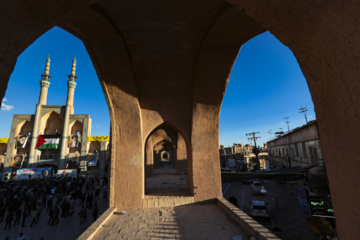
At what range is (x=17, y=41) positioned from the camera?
187 centimetres

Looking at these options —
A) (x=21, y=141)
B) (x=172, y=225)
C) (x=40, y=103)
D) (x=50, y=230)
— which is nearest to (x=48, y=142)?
(x=21, y=141)

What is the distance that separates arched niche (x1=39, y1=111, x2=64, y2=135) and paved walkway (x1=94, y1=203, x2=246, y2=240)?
28323 millimetres

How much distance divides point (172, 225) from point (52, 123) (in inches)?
1252

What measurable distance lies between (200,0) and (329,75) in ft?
12.1

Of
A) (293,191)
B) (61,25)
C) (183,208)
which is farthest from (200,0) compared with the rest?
(293,191)

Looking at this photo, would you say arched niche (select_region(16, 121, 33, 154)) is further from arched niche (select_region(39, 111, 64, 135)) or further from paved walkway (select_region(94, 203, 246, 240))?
paved walkway (select_region(94, 203, 246, 240))

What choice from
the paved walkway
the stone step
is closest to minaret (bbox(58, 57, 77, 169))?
the stone step

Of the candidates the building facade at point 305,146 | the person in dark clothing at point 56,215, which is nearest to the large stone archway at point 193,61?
the person in dark clothing at point 56,215

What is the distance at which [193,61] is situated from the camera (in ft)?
22.5

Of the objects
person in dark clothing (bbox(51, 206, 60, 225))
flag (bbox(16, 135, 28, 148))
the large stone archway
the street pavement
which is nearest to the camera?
the large stone archway

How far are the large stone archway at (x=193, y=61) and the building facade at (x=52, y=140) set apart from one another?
24.1 metres

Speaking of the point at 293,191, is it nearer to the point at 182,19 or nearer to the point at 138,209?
the point at 138,209

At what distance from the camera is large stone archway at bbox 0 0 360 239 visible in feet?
5.41

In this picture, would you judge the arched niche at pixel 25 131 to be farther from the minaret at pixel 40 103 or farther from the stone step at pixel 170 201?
the stone step at pixel 170 201
